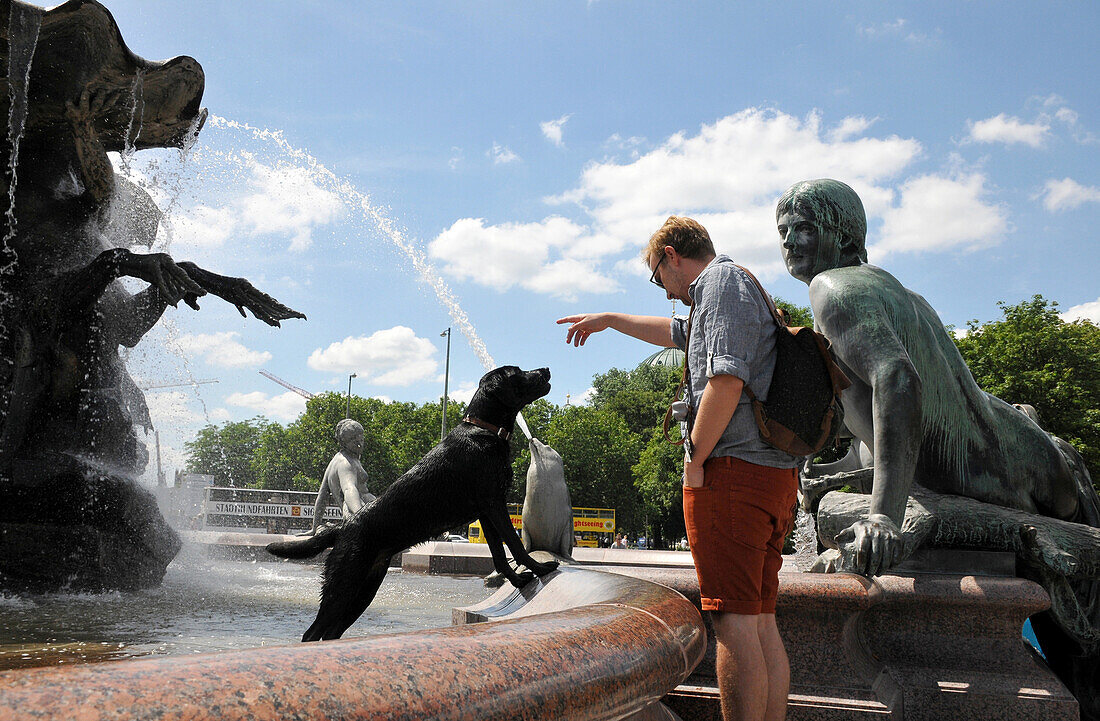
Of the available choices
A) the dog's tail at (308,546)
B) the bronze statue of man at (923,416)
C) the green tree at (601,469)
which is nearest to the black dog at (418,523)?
the dog's tail at (308,546)

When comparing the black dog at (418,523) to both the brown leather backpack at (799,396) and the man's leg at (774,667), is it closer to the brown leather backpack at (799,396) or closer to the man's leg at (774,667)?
the man's leg at (774,667)

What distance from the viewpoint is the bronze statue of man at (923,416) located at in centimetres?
342

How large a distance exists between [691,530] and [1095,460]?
2829cm

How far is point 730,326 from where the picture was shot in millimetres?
2645

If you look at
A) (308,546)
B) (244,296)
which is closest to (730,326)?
(308,546)

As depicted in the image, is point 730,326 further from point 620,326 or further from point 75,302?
point 75,302

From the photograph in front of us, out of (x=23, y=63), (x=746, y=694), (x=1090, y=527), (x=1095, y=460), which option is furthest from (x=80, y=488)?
(x=1095, y=460)

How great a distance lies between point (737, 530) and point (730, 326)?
0.68 metres

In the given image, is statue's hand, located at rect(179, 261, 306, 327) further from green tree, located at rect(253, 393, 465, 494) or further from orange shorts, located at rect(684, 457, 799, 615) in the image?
green tree, located at rect(253, 393, 465, 494)

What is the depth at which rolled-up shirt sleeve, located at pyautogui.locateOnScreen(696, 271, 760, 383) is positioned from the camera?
259 centimetres

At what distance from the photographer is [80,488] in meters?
6.52

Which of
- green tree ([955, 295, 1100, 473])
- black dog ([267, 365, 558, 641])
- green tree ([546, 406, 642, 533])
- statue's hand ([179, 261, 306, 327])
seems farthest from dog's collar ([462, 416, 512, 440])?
green tree ([546, 406, 642, 533])

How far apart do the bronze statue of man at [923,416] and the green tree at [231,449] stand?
2454 inches

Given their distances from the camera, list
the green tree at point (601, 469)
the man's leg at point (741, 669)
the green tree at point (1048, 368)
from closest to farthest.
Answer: the man's leg at point (741, 669)
the green tree at point (1048, 368)
the green tree at point (601, 469)
